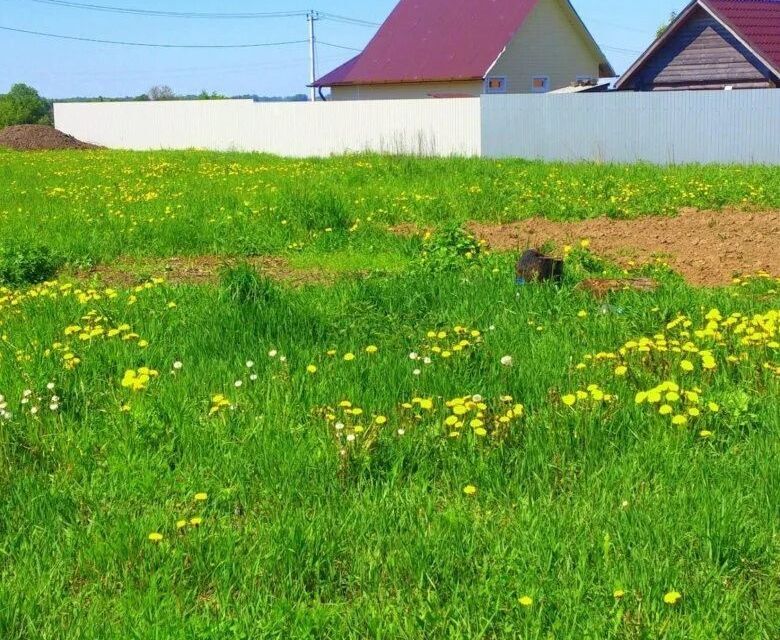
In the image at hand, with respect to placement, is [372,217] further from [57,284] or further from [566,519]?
[566,519]

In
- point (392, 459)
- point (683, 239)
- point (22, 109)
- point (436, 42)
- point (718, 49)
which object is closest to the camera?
point (392, 459)

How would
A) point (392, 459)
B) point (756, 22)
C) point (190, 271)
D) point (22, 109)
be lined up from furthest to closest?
point (22, 109) < point (756, 22) < point (190, 271) < point (392, 459)

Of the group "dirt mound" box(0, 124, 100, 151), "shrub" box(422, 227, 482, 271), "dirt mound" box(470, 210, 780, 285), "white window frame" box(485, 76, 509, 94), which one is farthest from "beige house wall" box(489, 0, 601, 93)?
"shrub" box(422, 227, 482, 271)

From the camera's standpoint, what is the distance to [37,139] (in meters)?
34.1

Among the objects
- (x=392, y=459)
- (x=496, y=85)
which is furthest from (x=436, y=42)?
→ (x=392, y=459)

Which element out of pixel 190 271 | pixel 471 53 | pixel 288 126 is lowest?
pixel 190 271

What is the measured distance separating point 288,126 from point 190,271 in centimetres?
1999

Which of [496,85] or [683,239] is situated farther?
[496,85]

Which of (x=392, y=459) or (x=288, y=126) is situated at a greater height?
(x=288, y=126)

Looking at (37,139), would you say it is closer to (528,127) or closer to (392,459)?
(528,127)

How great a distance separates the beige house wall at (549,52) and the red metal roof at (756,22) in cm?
1027

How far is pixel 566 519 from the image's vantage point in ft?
12.1

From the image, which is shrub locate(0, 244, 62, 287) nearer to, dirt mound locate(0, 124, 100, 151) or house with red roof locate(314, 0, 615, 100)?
house with red roof locate(314, 0, 615, 100)

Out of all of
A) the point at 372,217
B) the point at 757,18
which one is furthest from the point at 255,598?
the point at 757,18
